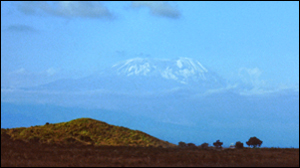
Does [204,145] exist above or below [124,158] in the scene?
above

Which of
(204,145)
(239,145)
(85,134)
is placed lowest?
(85,134)

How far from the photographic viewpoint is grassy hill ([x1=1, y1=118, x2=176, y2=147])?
102ft

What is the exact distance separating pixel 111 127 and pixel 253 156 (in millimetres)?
14752

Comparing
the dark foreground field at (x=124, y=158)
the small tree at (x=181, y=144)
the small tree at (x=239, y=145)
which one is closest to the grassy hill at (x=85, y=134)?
the small tree at (x=181, y=144)

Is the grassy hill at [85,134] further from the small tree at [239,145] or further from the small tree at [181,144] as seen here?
the small tree at [239,145]

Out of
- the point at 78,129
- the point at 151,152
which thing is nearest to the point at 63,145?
the point at 78,129

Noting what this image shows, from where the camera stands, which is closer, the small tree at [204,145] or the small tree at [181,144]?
the small tree at [204,145]

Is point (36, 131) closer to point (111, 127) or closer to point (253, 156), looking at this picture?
point (111, 127)

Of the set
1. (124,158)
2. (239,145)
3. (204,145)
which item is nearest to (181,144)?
(204,145)

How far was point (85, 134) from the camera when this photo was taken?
32.2 metres

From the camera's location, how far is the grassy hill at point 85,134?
31.1m

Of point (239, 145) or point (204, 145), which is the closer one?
point (204, 145)

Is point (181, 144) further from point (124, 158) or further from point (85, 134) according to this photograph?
point (124, 158)

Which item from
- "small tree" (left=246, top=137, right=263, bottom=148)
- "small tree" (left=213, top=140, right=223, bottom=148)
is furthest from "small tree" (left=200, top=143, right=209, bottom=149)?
"small tree" (left=246, top=137, right=263, bottom=148)
